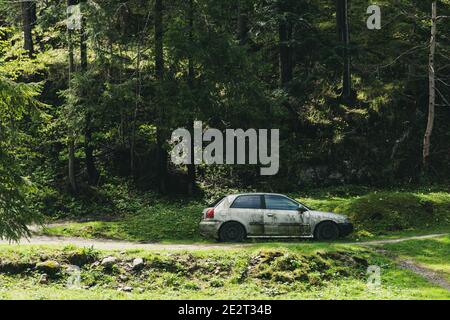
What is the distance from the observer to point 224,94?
85.4ft

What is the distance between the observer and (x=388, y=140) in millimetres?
29266

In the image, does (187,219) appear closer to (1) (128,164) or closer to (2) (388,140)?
(1) (128,164)

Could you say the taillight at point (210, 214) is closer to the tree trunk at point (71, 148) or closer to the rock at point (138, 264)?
the rock at point (138, 264)

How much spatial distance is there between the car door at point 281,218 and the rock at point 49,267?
6.93 meters

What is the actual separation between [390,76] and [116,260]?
2188 cm

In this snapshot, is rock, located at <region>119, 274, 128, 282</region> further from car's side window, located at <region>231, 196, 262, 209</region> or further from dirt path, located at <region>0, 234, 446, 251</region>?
car's side window, located at <region>231, 196, 262, 209</region>

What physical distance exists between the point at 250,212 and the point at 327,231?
8.96 ft

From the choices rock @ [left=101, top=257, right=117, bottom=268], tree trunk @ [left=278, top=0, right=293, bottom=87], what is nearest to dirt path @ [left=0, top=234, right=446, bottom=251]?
rock @ [left=101, top=257, right=117, bottom=268]

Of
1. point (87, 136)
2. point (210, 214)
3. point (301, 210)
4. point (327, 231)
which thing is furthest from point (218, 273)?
point (87, 136)

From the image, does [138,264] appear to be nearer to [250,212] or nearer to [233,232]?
[233,232]

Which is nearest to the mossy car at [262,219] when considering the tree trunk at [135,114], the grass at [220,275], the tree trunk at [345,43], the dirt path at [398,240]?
the dirt path at [398,240]

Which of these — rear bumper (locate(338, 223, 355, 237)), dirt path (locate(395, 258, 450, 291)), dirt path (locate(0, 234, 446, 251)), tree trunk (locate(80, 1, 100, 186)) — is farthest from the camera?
tree trunk (locate(80, 1, 100, 186))

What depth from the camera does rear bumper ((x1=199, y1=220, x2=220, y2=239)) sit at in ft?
61.5

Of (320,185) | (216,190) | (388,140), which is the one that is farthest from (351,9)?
(216,190)
